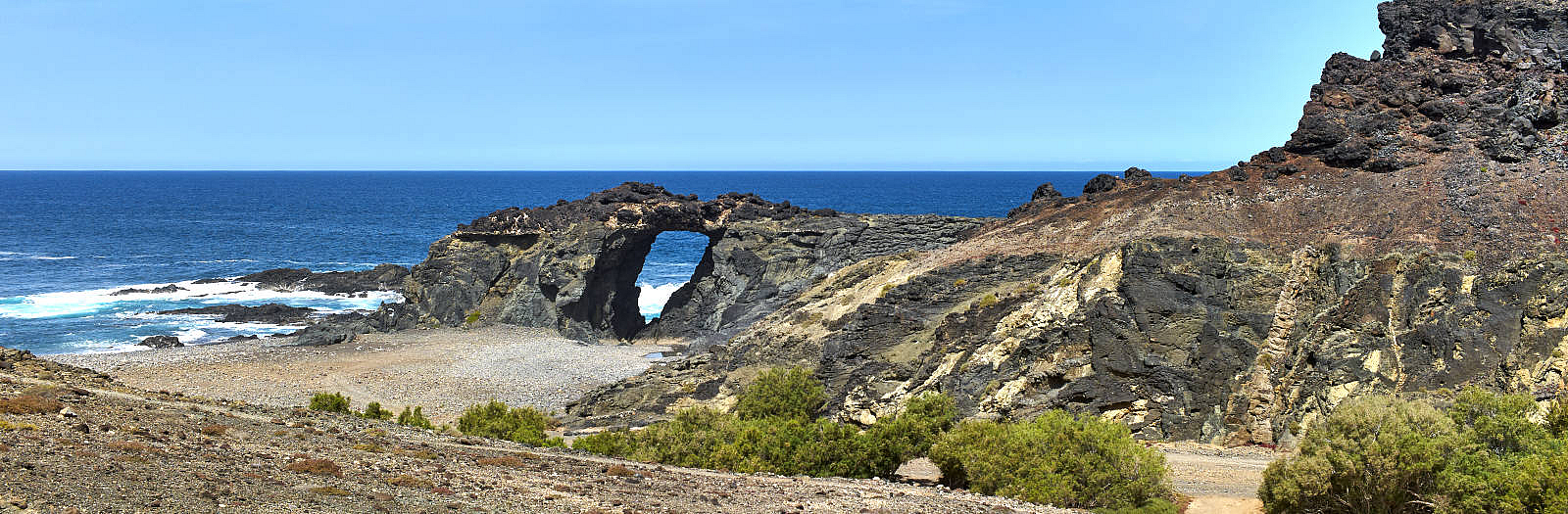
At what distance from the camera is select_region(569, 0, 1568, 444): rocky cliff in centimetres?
3334

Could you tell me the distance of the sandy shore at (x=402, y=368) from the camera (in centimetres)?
4581

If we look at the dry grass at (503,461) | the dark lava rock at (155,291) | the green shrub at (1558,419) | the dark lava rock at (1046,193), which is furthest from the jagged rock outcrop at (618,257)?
the green shrub at (1558,419)

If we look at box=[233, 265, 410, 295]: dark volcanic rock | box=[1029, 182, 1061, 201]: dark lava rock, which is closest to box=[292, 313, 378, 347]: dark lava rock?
box=[233, 265, 410, 295]: dark volcanic rock

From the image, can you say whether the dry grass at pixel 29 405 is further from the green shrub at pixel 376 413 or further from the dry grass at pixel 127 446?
the green shrub at pixel 376 413

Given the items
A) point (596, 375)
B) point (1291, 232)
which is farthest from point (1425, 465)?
point (596, 375)

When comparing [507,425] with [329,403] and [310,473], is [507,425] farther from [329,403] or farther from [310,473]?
[310,473]

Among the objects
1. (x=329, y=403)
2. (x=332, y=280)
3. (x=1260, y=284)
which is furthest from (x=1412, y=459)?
(x=332, y=280)

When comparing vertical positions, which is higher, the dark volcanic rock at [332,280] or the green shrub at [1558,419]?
the green shrub at [1558,419]

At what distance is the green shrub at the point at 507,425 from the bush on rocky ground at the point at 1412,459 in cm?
2076

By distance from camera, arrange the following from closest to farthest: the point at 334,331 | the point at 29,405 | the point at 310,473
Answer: the point at 310,473 → the point at 29,405 → the point at 334,331

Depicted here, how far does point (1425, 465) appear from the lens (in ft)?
75.9

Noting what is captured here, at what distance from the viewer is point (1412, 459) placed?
23422 mm

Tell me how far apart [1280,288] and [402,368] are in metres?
38.3

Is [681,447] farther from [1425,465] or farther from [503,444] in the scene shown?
[1425,465]
